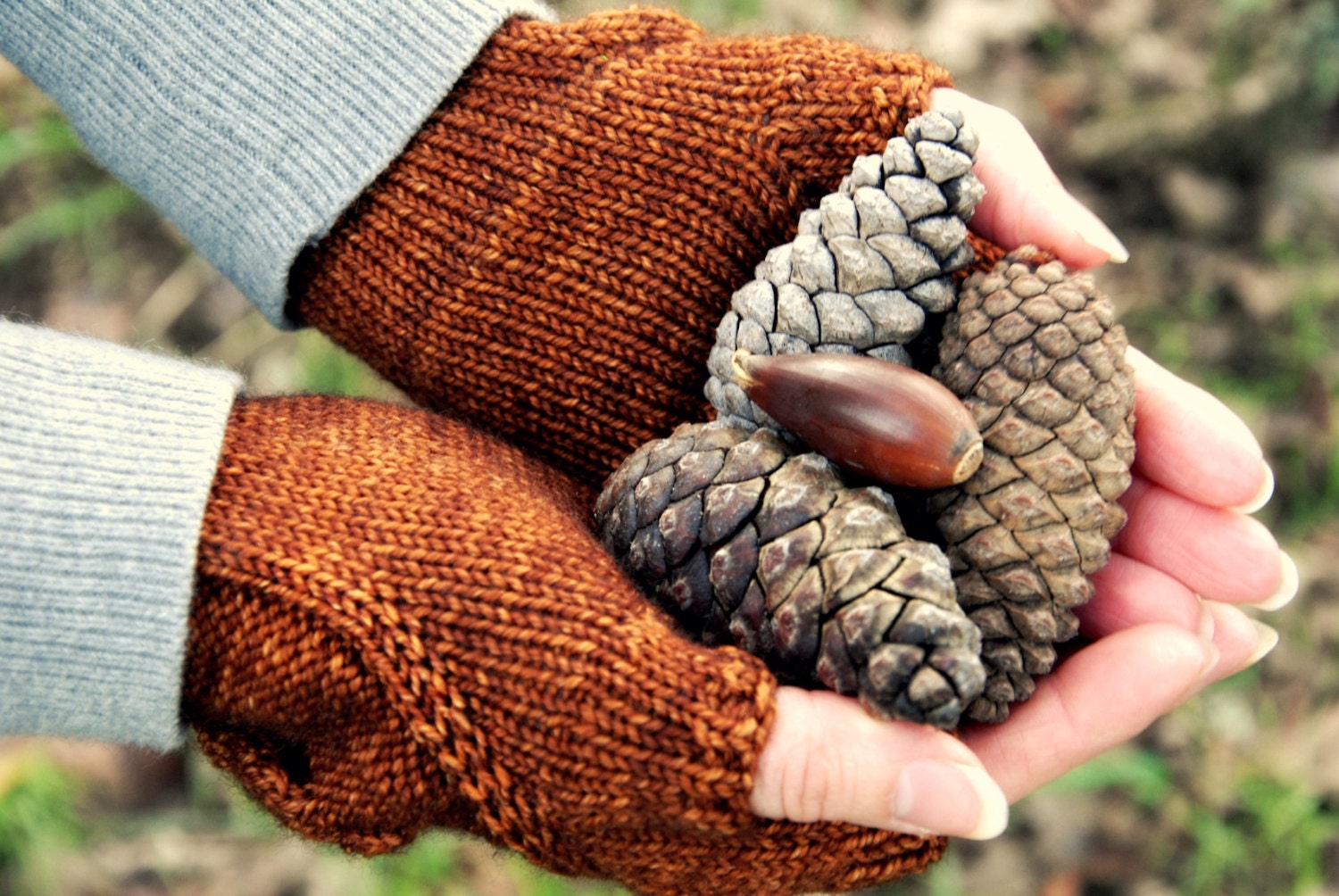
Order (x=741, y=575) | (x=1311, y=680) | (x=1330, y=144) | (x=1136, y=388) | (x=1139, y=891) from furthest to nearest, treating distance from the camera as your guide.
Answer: (x=1330, y=144)
(x=1311, y=680)
(x=1139, y=891)
(x=1136, y=388)
(x=741, y=575)

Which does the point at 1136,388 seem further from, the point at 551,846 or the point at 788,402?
the point at 551,846

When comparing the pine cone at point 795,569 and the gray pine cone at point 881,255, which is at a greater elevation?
the gray pine cone at point 881,255

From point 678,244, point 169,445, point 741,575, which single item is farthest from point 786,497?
point 169,445

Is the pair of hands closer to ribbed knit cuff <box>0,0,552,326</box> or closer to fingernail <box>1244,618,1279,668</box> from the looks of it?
fingernail <box>1244,618,1279,668</box>

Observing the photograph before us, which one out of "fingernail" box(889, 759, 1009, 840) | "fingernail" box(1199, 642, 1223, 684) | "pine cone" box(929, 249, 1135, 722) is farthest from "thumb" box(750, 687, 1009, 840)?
"fingernail" box(1199, 642, 1223, 684)

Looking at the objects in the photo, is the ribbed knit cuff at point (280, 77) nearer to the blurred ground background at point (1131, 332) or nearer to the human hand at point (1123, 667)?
the blurred ground background at point (1131, 332)

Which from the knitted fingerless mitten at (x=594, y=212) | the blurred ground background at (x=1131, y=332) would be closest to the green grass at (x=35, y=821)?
the blurred ground background at (x=1131, y=332)

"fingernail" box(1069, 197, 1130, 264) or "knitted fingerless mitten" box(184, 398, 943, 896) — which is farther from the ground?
"fingernail" box(1069, 197, 1130, 264)
